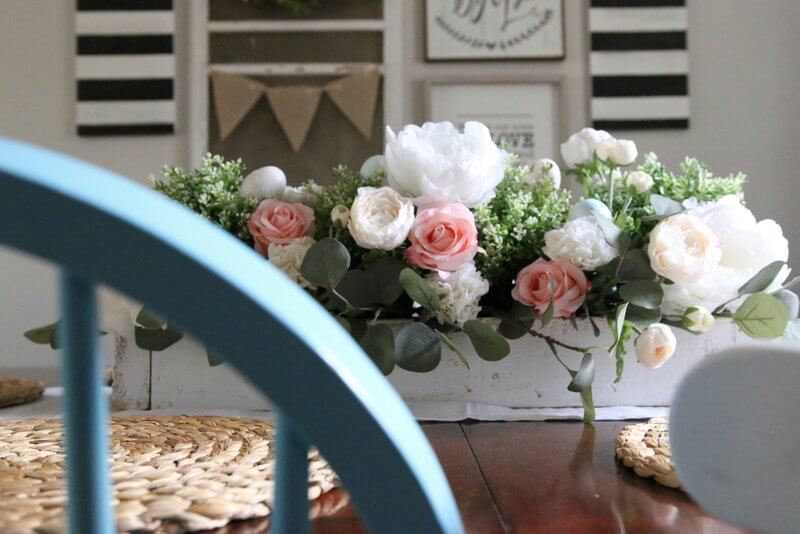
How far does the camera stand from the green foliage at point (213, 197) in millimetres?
891

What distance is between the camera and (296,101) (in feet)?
9.59

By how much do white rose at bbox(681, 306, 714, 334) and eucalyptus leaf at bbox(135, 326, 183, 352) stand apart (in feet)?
1.59

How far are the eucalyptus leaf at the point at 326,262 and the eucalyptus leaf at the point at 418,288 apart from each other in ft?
0.18

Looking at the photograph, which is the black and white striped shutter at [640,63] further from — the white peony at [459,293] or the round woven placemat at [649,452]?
the round woven placemat at [649,452]

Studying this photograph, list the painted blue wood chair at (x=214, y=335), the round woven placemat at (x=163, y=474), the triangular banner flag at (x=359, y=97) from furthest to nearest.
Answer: the triangular banner flag at (x=359, y=97), the round woven placemat at (x=163, y=474), the painted blue wood chair at (x=214, y=335)

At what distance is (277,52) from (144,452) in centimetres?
255

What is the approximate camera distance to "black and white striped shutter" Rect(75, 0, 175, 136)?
2.94 meters

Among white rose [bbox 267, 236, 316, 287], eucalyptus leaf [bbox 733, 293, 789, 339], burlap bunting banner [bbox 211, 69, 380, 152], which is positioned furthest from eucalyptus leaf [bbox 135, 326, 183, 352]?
burlap bunting banner [bbox 211, 69, 380, 152]

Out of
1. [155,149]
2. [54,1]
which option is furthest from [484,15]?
[54,1]

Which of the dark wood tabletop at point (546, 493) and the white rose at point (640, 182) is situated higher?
the white rose at point (640, 182)

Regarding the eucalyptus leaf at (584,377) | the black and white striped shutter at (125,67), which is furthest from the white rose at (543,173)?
the black and white striped shutter at (125,67)

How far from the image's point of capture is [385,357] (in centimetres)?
75

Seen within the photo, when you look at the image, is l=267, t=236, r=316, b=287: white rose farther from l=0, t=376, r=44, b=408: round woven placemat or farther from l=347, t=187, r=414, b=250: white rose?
l=0, t=376, r=44, b=408: round woven placemat

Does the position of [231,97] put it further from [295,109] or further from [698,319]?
[698,319]
